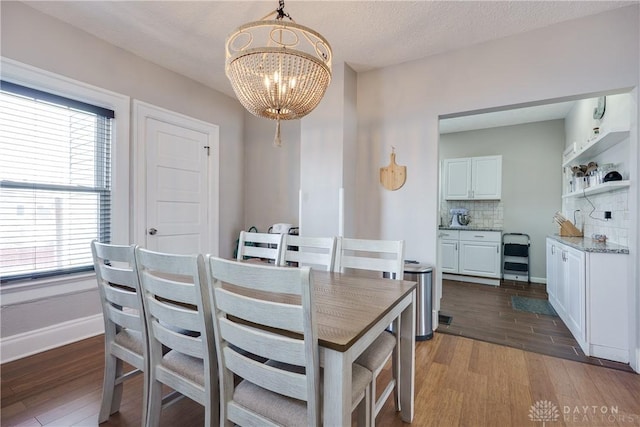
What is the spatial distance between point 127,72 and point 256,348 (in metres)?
3.24

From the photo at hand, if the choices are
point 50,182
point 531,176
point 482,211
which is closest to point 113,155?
point 50,182

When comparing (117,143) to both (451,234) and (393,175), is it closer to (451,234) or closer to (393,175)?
(393,175)

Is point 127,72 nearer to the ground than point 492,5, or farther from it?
nearer to the ground

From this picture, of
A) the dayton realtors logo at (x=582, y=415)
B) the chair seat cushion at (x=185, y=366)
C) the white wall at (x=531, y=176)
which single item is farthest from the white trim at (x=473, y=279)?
the chair seat cushion at (x=185, y=366)

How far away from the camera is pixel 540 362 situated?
2279 mm

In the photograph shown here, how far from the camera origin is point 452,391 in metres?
1.92

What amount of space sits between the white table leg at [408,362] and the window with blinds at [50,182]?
9.34 ft

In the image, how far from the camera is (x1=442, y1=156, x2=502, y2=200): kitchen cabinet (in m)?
5.05

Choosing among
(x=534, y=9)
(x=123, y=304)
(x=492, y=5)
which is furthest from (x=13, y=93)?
(x=534, y=9)

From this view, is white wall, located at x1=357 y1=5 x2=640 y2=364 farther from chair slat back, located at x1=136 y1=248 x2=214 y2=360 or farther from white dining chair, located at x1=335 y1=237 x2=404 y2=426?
chair slat back, located at x1=136 y1=248 x2=214 y2=360

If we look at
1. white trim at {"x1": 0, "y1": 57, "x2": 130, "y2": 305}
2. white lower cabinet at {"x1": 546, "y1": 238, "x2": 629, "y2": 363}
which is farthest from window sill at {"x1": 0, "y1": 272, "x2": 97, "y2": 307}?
white lower cabinet at {"x1": 546, "y1": 238, "x2": 629, "y2": 363}

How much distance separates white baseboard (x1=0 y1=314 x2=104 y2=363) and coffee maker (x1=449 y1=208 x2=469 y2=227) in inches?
216

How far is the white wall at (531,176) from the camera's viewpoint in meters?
4.84

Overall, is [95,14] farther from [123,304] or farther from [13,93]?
[123,304]
